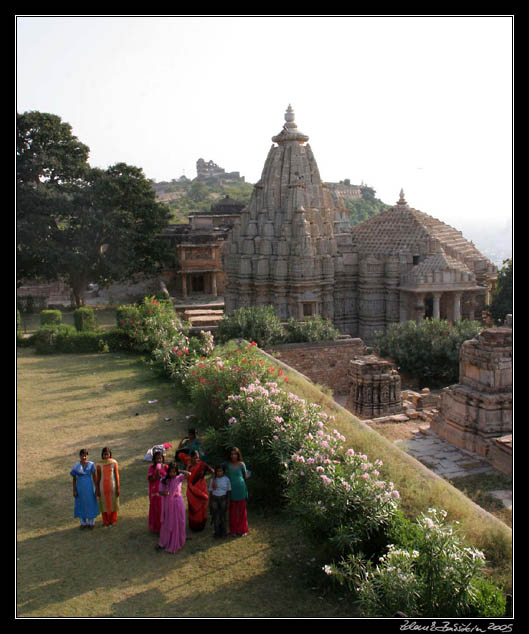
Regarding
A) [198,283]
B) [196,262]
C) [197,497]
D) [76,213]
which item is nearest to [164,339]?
[197,497]

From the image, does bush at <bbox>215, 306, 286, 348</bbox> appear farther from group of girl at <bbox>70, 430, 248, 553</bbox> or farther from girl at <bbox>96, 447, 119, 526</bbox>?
girl at <bbox>96, 447, 119, 526</bbox>

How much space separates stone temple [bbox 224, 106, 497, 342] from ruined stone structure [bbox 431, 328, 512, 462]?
42.2 feet

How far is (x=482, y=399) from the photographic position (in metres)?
11.8

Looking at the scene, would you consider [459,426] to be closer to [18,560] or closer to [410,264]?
[18,560]

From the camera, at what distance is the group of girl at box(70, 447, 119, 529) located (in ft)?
26.6

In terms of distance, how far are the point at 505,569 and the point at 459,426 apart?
6183 mm

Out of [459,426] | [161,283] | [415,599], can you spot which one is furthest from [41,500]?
[161,283]

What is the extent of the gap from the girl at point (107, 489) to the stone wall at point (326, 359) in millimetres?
9799

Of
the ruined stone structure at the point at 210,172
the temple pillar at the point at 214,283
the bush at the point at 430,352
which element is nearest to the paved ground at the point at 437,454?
the bush at the point at 430,352

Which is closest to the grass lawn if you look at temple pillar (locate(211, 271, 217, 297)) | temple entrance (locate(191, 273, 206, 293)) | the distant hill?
temple pillar (locate(211, 271, 217, 297))

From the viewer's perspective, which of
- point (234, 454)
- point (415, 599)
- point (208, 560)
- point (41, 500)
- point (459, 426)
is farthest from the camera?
point (459, 426)

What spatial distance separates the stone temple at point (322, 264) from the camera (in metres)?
25.3

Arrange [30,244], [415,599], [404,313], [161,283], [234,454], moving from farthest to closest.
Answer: [161,283] < [30,244] < [404,313] < [234,454] < [415,599]

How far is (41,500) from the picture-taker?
900 centimetres
